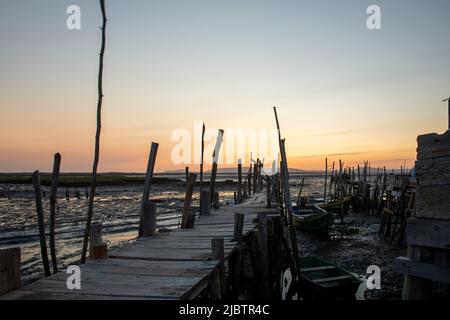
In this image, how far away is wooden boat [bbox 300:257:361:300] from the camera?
7.66 m

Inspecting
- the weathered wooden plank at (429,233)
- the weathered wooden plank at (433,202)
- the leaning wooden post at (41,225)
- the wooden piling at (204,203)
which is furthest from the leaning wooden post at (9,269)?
the wooden piling at (204,203)

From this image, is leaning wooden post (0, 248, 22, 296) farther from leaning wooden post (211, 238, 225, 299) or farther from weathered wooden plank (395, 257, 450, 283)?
weathered wooden plank (395, 257, 450, 283)

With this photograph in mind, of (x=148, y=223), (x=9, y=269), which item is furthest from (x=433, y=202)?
(x=148, y=223)

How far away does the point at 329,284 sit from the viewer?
7.82m

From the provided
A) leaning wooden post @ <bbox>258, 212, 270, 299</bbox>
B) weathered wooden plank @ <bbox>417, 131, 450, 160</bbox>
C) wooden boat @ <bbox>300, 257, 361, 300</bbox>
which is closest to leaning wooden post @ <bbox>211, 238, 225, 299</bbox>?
leaning wooden post @ <bbox>258, 212, 270, 299</bbox>

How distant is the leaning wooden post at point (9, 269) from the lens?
4.32m

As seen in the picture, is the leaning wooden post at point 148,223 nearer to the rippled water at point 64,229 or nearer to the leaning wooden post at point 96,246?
the leaning wooden post at point 96,246

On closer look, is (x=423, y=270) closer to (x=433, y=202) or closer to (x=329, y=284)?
(x=433, y=202)

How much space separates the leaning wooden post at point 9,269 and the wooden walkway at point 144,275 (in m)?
0.10

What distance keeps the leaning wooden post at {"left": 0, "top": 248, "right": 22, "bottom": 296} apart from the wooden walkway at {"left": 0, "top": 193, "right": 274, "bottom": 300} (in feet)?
0.32
